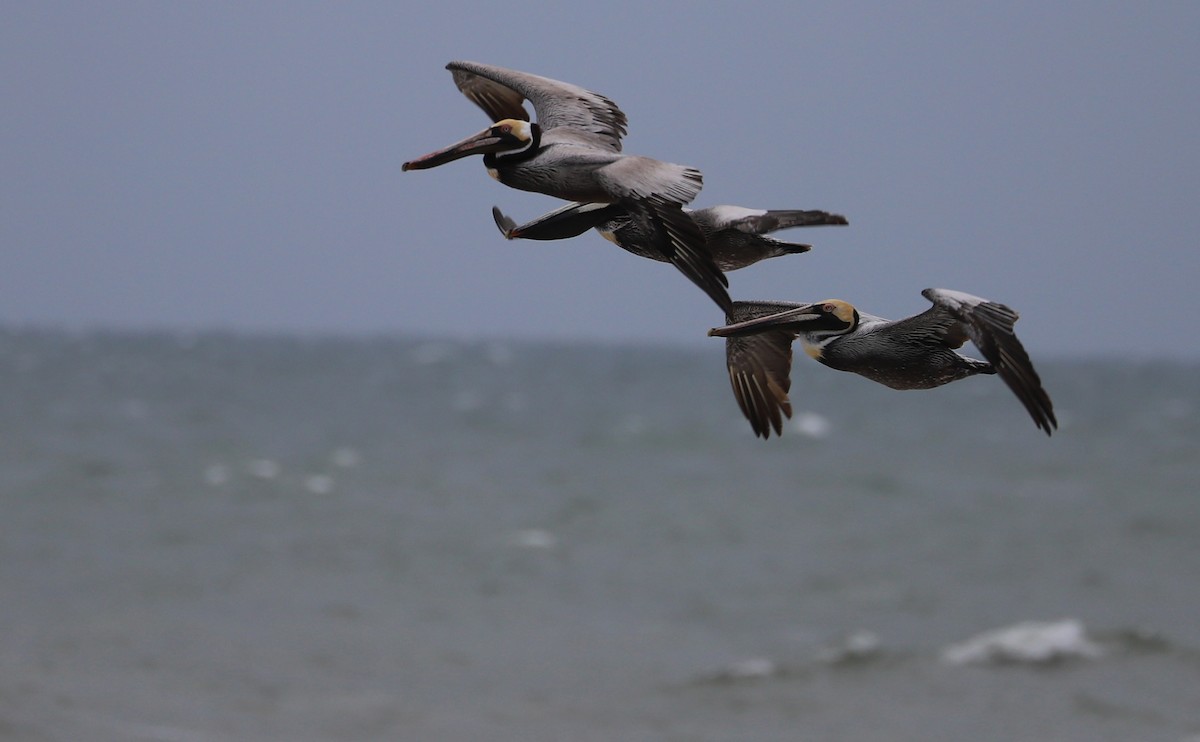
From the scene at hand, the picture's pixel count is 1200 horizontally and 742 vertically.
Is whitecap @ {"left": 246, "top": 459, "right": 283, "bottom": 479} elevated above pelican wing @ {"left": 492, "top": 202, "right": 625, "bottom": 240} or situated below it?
above

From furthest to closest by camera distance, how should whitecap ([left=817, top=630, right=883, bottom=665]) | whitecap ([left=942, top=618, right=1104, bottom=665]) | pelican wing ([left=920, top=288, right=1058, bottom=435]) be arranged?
whitecap ([left=817, top=630, right=883, bottom=665]), whitecap ([left=942, top=618, right=1104, bottom=665]), pelican wing ([left=920, top=288, right=1058, bottom=435])

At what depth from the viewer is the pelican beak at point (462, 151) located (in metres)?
2.17

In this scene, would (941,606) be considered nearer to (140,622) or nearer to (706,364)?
(140,622)

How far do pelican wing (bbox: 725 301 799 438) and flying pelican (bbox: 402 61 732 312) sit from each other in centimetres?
39

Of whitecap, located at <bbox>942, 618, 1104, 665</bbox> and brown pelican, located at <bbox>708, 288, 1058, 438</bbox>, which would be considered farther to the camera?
whitecap, located at <bbox>942, 618, 1104, 665</bbox>

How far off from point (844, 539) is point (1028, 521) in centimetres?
562

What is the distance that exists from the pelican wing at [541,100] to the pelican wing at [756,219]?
28 centimetres

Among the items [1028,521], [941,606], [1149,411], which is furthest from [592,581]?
[1149,411]

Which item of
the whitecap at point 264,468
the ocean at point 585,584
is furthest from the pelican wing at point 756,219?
the whitecap at point 264,468

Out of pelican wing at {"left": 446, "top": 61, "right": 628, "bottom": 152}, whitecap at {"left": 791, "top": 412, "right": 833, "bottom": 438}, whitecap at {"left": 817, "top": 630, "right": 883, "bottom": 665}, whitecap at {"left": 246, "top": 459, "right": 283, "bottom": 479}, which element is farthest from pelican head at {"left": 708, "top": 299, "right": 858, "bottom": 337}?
whitecap at {"left": 791, "top": 412, "right": 833, "bottom": 438}

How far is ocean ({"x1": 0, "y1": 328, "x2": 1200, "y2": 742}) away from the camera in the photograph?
18031 mm

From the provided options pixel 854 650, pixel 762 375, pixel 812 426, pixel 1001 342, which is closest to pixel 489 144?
pixel 762 375

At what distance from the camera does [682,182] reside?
1.87 m

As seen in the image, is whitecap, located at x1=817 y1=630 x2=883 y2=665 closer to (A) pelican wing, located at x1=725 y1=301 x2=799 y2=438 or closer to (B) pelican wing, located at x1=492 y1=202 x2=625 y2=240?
(A) pelican wing, located at x1=725 y1=301 x2=799 y2=438
